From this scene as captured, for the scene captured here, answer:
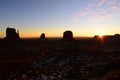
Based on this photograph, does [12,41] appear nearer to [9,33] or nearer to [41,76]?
[9,33]

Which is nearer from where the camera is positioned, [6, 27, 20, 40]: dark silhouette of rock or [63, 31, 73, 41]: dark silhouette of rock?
[6, 27, 20, 40]: dark silhouette of rock

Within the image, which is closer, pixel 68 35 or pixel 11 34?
pixel 11 34

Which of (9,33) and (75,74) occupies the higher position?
(9,33)

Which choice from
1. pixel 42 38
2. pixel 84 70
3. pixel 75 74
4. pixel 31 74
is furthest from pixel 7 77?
A: pixel 42 38

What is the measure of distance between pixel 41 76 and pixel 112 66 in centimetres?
980

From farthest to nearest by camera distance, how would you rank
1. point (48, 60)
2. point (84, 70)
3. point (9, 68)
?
1. point (48, 60)
2. point (9, 68)
3. point (84, 70)

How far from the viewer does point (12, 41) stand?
91875 millimetres

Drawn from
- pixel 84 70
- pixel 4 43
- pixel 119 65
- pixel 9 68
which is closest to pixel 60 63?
pixel 84 70

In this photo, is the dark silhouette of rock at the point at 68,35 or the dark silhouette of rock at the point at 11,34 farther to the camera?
the dark silhouette of rock at the point at 68,35

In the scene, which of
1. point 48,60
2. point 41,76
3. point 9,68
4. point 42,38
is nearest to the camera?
point 41,76

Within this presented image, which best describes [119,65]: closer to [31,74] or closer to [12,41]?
[31,74]

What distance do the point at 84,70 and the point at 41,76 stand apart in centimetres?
650

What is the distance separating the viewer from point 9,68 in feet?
102

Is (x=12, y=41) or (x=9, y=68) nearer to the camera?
(x=9, y=68)
